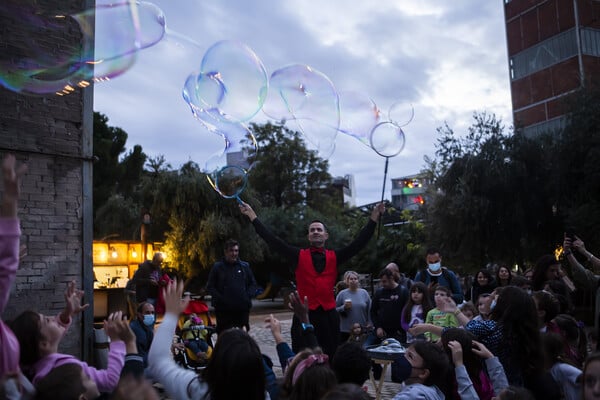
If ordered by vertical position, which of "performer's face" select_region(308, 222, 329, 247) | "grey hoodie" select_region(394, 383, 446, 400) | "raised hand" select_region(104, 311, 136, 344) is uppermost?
"performer's face" select_region(308, 222, 329, 247)

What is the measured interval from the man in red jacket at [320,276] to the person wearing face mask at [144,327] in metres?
2.11

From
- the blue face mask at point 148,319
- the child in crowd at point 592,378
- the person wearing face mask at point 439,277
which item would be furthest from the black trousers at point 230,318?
the child in crowd at point 592,378

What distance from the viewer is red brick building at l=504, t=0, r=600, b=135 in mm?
26391

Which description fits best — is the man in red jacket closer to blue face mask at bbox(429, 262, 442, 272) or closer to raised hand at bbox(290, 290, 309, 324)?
raised hand at bbox(290, 290, 309, 324)

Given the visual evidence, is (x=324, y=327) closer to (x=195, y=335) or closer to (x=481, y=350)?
(x=481, y=350)

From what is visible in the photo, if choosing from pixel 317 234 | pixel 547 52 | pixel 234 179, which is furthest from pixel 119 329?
pixel 547 52

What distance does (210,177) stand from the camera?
8.12 meters

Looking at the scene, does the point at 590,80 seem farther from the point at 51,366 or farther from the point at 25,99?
the point at 51,366

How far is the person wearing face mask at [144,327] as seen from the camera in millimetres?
6582

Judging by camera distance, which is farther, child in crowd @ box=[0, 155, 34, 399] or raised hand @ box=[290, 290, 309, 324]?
raised hand @ box=[290, 290, 309, 324]

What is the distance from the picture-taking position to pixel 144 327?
6.71 metres

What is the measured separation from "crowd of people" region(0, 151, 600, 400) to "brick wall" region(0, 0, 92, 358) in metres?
1.78

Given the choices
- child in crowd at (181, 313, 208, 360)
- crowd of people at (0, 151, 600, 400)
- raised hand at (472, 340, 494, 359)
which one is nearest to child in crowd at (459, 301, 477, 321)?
crowd of people at (0, 151, 600, 400)

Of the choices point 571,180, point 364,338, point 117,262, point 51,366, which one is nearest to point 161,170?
point 117,262
